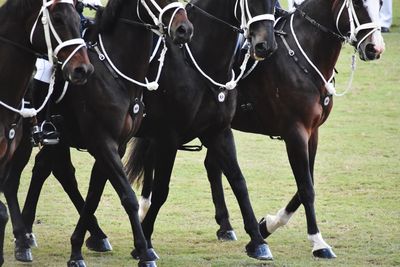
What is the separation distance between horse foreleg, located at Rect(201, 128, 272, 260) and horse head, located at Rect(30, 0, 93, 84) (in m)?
2.44

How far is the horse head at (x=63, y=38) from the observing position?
9.17 metres

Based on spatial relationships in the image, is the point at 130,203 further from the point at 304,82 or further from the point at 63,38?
the point at 304,82

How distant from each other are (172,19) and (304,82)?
7.13 ft

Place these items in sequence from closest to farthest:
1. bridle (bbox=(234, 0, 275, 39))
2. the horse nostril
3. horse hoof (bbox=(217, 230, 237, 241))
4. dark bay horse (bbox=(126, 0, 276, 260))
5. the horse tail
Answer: the horse nostril, bridle (bbox=(234, 0, 275, 39)), dark bay horse (bbox=(126, 0, 276, 260)), horse hoof (bbox=(217, 230, 237, 241)), the horse tail

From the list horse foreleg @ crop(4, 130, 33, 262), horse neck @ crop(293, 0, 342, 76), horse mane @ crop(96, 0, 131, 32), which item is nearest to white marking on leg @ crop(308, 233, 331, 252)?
horse neck @ crop(293, 0, 342, 76)

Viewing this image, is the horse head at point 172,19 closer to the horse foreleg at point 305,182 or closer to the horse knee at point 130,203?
the horse knee at point 130,203

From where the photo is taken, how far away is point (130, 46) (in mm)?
10445

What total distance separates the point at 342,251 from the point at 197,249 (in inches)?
57.7

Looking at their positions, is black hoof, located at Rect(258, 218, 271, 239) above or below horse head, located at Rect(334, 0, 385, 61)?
below

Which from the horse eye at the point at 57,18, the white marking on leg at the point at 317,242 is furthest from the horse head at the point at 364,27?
the horse eye at the point at 57,18

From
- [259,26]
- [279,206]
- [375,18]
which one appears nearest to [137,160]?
[279,206]

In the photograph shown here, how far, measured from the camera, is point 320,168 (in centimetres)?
1709

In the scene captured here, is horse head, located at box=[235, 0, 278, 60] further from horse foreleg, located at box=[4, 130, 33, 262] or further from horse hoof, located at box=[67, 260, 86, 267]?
horse hoof, located at box=[67, 260, 86, 267]

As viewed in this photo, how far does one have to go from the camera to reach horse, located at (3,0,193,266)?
1020 cm
